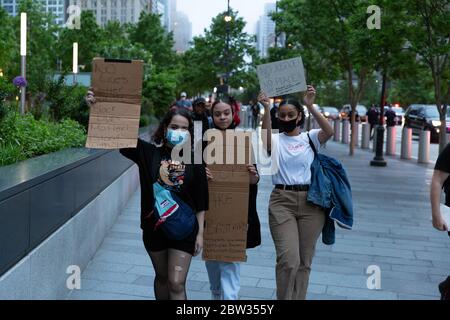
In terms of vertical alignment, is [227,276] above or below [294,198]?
below

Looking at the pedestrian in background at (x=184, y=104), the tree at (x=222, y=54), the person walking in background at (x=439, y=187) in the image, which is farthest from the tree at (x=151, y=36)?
the person walking in background at (x=439, y=187)

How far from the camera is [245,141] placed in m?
4.63

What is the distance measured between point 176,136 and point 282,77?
1.14 meters

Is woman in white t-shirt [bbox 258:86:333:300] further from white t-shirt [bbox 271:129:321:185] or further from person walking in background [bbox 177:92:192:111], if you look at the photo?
person walking in background [bbox 177:92:192:111]

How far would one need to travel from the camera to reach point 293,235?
4.84 metres

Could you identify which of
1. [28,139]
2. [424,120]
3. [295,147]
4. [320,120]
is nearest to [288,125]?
[295,147]

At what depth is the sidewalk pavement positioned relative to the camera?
6102mm

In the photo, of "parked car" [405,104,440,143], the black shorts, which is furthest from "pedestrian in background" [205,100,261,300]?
"parked car" [405,104,440,143]

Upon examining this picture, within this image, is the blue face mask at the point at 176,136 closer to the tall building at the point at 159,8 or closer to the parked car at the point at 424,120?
the parked car at the point at 424,120

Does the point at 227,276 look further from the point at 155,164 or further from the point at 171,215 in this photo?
the point at 155,164

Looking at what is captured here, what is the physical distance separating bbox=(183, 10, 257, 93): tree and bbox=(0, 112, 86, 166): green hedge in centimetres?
5121

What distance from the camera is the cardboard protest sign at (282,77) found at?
4.95 metres

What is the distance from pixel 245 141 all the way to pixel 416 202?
8361 millimetres
